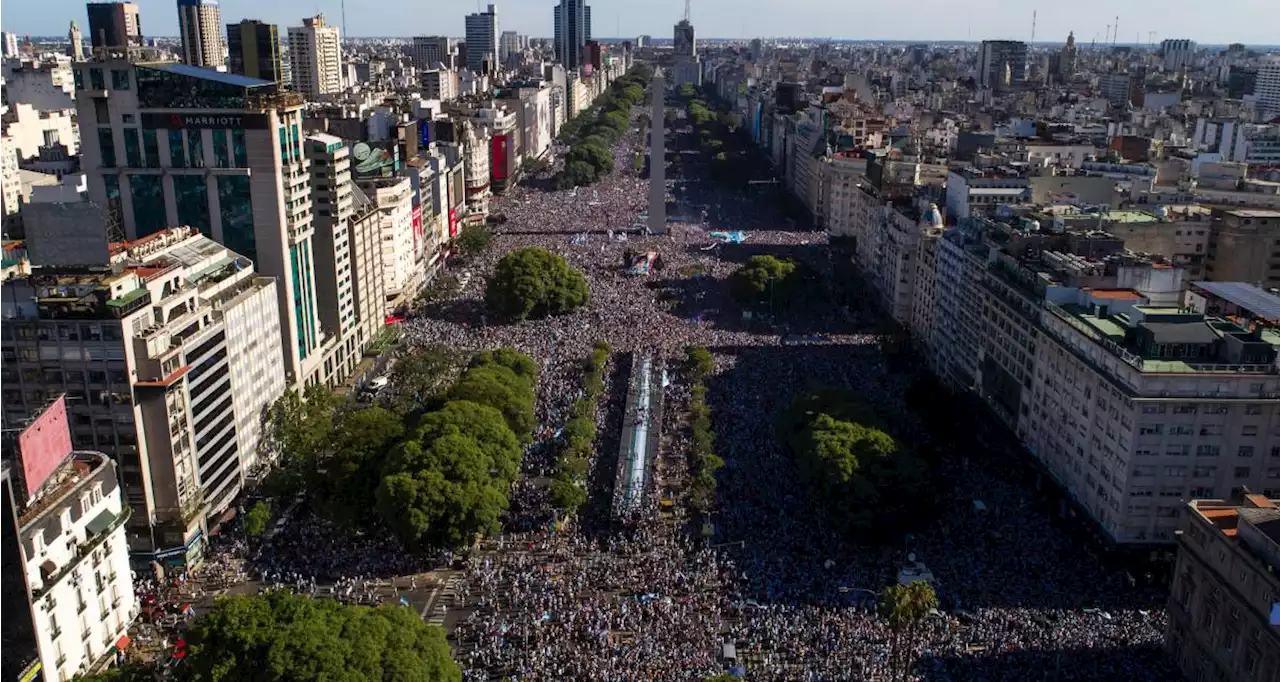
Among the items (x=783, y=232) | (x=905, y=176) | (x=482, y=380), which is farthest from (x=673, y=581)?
(x=783, y=232)

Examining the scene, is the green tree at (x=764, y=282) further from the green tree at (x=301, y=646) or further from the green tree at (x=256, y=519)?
the green tree at (x=301, y=646)

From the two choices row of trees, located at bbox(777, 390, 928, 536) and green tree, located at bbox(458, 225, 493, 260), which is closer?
row of trees, located at bbox(777, 390, 928, 536)

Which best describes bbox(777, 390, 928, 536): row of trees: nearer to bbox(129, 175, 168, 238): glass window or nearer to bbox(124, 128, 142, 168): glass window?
bbox(129, 175, 168, 238): glass window

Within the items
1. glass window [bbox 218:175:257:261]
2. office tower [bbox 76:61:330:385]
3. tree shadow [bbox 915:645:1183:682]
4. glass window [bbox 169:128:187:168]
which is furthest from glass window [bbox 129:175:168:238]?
tree shadow [bbox 915:645:1183:682]

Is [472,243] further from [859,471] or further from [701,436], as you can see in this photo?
[859,471]

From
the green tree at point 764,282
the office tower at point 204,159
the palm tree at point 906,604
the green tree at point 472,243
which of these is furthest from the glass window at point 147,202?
the green tree at point 472,243

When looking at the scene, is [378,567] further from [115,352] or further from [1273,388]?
[1273,388]

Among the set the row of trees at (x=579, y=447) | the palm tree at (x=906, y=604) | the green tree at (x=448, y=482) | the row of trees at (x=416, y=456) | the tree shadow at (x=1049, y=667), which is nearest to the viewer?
the palm tree at (x=906, y=604)
